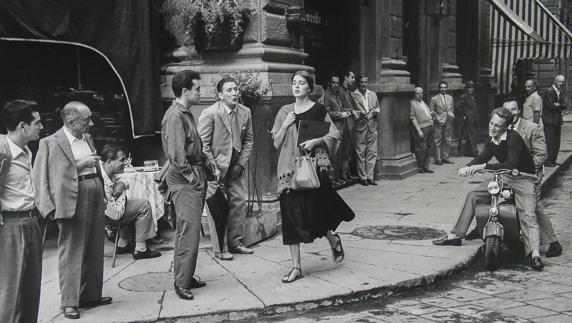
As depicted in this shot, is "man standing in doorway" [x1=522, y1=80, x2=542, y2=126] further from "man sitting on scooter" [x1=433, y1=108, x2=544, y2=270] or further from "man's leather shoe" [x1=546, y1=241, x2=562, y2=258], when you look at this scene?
"man sitting on scooter" [x1=433, y1=108, x2=544, y2=270]

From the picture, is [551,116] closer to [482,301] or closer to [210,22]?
[210,22]

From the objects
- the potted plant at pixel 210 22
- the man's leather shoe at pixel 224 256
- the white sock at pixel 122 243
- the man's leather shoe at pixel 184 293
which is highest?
the potted plant at pixel 210 22

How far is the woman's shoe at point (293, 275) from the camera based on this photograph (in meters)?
6.41

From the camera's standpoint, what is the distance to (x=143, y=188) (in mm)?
7941

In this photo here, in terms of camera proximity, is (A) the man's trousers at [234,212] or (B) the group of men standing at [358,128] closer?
(A) the man's trousers at [234,212]

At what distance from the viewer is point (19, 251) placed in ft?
14.9

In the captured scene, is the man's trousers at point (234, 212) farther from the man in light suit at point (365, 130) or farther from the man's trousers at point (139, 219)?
the man in light suit at point (365, 130)

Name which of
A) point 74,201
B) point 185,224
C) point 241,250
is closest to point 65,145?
point 74,201

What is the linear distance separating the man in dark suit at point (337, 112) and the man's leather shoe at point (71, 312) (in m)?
6.96

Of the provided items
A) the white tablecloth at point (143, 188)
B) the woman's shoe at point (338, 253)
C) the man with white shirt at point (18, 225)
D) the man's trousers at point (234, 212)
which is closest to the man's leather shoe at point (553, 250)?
the woman's shoe at point (338, 253)

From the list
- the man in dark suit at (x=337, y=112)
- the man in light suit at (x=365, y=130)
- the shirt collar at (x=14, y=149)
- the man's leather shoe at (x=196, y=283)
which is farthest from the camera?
the man in light suit at (x=365, y=130)

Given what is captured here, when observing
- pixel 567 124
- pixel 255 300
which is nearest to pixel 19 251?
pixel 255 300

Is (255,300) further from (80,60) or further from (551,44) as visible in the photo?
(551,44)

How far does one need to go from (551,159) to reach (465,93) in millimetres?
2927
